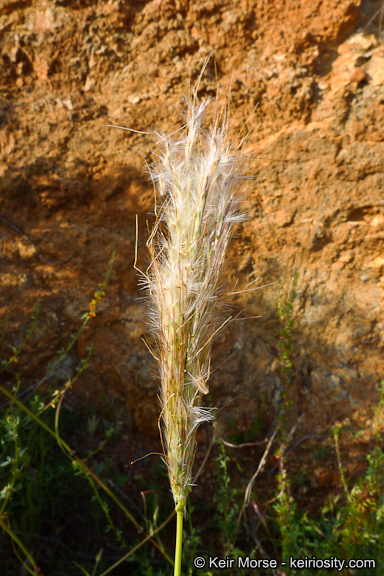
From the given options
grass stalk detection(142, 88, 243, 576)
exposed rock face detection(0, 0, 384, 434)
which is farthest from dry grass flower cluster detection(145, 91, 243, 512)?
exposed rock face detection(0, 0, 384, 434)

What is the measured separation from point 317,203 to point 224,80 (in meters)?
0.80

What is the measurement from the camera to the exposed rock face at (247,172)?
7.22 feet

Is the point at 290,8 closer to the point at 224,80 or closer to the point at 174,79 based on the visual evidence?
the point at 224,80

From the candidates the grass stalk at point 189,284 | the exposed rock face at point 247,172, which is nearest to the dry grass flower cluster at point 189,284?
the grass stalk at point 189,284

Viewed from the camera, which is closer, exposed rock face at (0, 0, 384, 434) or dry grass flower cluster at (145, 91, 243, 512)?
dry grass flower cluster at (145, 91, 243, 512)

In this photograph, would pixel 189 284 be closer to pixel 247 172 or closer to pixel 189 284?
pixel 189 284

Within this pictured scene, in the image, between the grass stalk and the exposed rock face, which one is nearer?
the grass stalk

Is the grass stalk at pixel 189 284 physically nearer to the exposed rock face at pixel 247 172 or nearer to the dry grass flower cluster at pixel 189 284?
the dry grass flower cluster at pixel 189 284

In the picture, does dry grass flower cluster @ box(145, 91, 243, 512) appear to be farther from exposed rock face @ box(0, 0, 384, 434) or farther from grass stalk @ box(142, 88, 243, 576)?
exposed rock face @ box(0, 0, 384, 434)

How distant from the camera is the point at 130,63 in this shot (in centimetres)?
236

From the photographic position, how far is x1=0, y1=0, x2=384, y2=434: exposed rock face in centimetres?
220

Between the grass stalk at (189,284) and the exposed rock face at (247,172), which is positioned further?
the exposed rock face at (247,172)

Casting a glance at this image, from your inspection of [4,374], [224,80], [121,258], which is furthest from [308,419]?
[224,80]

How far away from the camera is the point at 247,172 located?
2316mm
